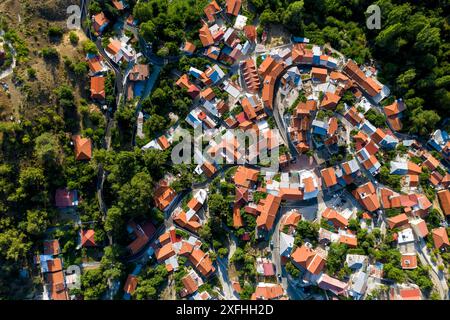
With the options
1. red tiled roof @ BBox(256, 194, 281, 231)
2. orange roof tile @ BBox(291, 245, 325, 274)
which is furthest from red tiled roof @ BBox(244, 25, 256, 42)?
orange roof tile @ BBox(291, 245, 325, 274)

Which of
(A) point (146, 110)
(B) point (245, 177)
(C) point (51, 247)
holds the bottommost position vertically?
(C) point (51, 247)

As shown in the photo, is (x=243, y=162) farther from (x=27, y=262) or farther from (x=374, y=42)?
(x=27, y=262)

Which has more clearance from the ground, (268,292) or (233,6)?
(233,6)

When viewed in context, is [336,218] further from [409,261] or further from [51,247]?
[51,247]

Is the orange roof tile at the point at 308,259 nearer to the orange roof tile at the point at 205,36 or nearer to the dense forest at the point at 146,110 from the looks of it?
the dense forest at the point at 146,110

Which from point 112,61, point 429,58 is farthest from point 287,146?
point 112,61

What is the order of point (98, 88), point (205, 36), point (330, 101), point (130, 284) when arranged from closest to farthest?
point (130, 284) < point (98, 88) < point (330, 101) < point (205, 36)

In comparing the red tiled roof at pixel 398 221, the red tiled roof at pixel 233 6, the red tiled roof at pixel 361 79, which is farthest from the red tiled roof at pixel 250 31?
the red tiled roof at pixel 398 221

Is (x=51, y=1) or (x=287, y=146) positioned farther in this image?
(x=287, y=146)

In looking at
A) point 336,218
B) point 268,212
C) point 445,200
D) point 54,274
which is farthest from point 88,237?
point 445,200

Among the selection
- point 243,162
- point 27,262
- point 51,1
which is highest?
point 51,1

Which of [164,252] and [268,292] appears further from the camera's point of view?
[164,252]
